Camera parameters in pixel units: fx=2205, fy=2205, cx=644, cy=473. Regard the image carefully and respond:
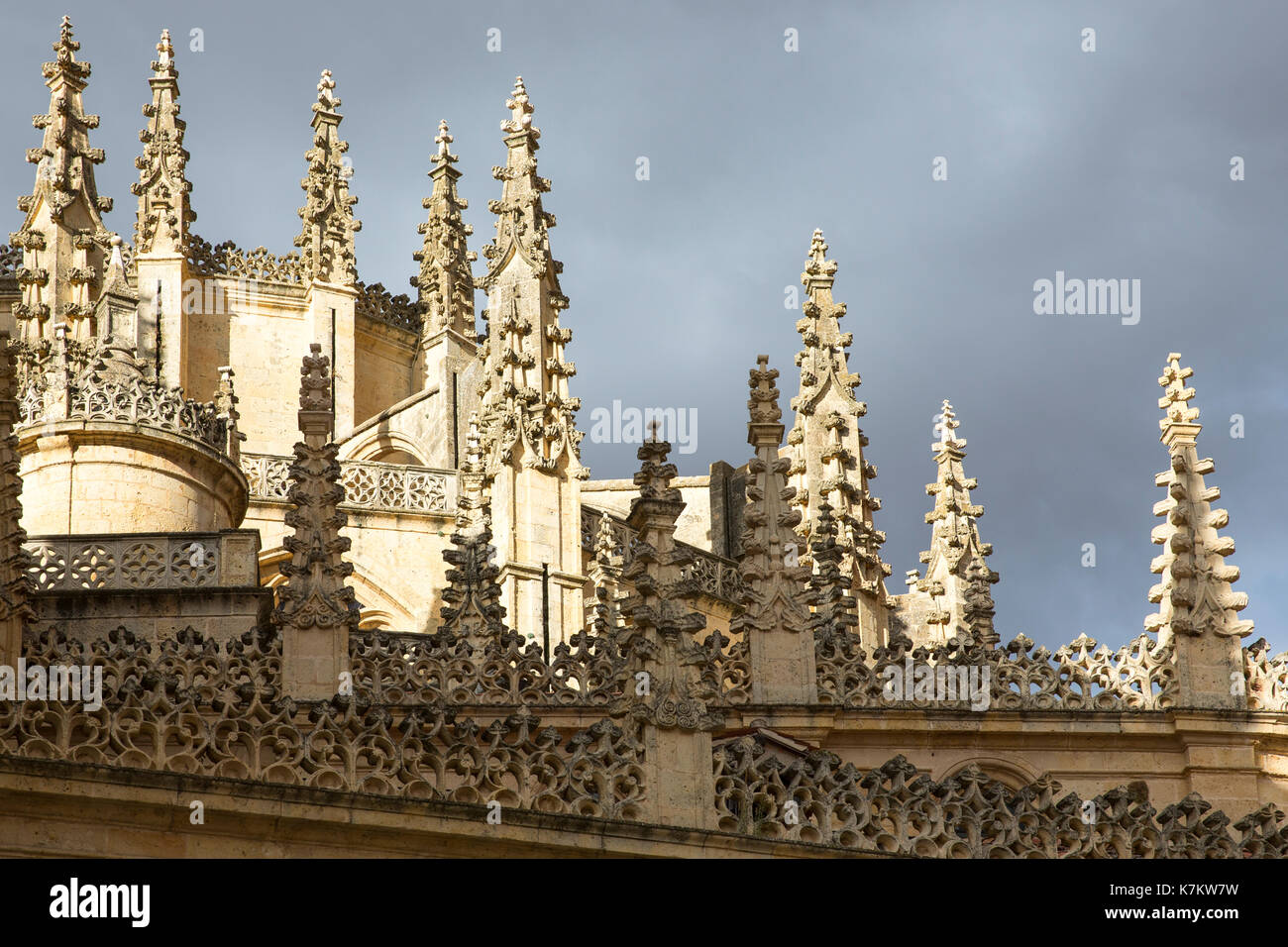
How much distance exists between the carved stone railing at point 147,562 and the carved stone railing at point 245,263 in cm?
2080

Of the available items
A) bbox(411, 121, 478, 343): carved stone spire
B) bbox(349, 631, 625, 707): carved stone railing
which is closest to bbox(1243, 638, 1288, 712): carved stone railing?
bbox(349, 631, 625, 707): carved stone railing

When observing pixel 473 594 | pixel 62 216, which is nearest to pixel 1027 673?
pixel 473 594

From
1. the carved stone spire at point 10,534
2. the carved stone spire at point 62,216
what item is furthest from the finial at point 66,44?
the carved stone spire at point 10,534

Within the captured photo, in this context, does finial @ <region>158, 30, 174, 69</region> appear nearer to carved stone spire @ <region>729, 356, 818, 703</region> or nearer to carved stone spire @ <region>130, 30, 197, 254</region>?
carved stone spire @ <region>130, 30, 197, 254</region>

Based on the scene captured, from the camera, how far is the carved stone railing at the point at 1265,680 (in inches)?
955

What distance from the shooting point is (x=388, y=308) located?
48750 mm

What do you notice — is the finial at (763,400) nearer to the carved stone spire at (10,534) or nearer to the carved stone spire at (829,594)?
the carved stone spire at (829,594)

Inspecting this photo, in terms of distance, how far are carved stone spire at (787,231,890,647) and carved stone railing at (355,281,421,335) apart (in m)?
15.5

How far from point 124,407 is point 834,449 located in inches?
414

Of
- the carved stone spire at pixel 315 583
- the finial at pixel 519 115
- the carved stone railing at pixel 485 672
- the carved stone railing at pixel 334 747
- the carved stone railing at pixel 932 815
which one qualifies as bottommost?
the carved stone railing at pixel 932 815

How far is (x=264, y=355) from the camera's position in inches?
1809
